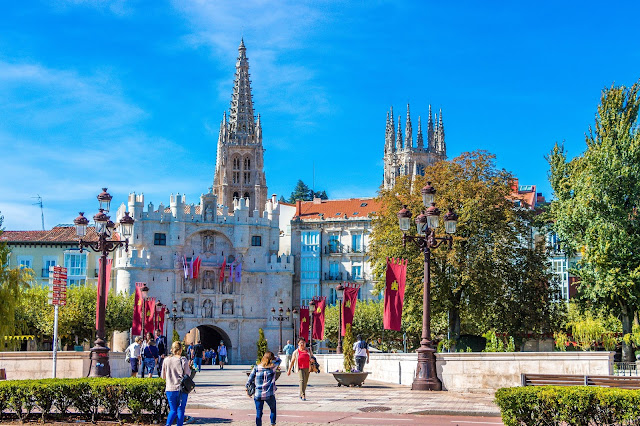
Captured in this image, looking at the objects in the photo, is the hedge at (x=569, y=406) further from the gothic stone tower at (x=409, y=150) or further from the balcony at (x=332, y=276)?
the gothic stone tower at (x=409, y=150)

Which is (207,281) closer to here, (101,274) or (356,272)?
(356,272)

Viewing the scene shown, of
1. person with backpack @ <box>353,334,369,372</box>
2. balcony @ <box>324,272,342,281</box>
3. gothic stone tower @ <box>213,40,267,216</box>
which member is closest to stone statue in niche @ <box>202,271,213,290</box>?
balcony @ <box>324,272,342,281</box>

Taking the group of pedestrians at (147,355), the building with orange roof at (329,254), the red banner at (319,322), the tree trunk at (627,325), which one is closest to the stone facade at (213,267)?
the building with orange roof at (329,254)

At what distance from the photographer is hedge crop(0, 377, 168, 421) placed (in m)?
15.4

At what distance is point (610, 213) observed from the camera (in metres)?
39.7

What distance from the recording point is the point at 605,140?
4012 centimetres

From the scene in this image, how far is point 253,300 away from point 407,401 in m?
59.1

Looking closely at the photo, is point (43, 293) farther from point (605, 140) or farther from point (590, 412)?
point (590, 412)

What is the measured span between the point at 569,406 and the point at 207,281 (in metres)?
66.0

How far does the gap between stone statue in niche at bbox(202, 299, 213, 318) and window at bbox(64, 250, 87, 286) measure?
11532 mm

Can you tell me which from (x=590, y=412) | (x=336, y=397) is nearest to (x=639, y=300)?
(x=336, y=397)

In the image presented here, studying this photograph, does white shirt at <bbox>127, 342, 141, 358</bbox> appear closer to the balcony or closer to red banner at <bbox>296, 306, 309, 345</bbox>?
red banner at <bbox>296, 306, 309, 345</bbox>

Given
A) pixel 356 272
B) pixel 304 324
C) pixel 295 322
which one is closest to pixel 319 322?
pixel 304 324

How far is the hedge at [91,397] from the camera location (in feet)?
50.6
